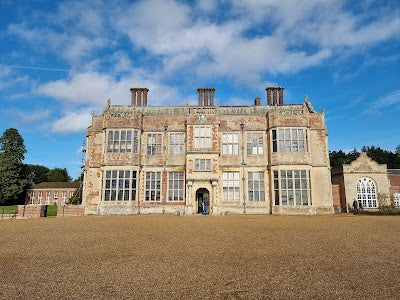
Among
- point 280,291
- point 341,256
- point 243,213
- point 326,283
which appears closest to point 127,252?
point 280,291

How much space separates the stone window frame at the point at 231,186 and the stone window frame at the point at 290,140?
4.32 metres

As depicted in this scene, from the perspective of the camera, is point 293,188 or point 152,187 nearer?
point 293,188

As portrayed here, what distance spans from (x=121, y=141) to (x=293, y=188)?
635 inches

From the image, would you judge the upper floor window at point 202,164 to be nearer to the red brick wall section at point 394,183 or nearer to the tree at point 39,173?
the red brick wall section at point 394,183

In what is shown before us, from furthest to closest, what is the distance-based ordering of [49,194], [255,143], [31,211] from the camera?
[49,194], [255,143], [31,211]

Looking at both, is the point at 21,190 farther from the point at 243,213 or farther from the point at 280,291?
the point at 280,291

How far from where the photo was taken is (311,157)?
26.3 metres

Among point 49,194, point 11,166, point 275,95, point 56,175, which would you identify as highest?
point 275,95

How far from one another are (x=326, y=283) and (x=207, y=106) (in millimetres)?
22700

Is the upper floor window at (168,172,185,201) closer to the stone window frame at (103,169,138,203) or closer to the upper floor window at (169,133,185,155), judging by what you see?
the upper floor window at (169,133,185,155)

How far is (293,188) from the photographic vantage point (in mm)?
24828

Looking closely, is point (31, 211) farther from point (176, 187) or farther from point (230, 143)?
point (230, 143)

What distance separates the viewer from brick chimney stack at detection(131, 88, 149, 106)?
31625mm

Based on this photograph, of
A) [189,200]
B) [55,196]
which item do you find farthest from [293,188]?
[55,196]
